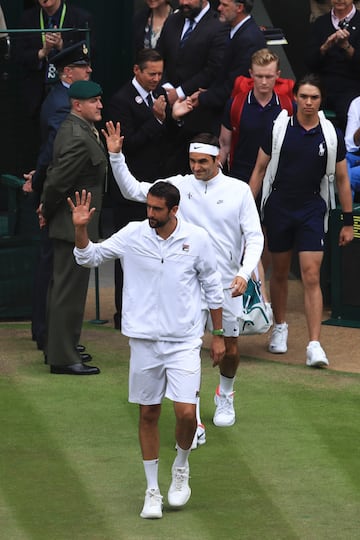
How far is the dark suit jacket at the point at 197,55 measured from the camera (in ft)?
40.4

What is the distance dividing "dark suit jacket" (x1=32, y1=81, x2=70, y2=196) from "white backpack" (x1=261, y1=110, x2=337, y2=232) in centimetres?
162

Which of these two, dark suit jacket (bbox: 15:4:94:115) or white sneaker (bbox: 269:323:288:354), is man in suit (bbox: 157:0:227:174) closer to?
dark suit jacket (bbox: 15:4:94:115)

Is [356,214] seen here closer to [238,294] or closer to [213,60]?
[213,60]

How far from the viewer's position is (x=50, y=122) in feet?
35.3

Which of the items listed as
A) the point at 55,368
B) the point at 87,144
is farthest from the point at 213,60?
the point at 55,368

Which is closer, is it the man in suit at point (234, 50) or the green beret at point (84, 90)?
the green beret at point (84, 90)

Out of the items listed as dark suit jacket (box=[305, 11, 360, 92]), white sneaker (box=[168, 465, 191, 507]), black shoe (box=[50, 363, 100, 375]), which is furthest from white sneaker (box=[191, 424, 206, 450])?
dark suit jacket (box=[305, 11, 360, 92])

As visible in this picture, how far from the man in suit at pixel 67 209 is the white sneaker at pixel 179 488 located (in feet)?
9.70

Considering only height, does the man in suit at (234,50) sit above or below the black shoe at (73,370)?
above

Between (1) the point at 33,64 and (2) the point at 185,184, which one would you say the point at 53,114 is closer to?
(1) the point at 33,64

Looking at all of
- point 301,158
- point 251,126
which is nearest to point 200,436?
point 301,158

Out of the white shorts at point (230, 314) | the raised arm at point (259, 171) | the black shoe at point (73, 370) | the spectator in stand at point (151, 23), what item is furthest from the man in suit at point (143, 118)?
the white shorts at point (230, 314)

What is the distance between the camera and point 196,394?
7.82 meters

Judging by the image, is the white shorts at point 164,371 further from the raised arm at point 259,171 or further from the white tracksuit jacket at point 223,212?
the raised arm at point 259,171
